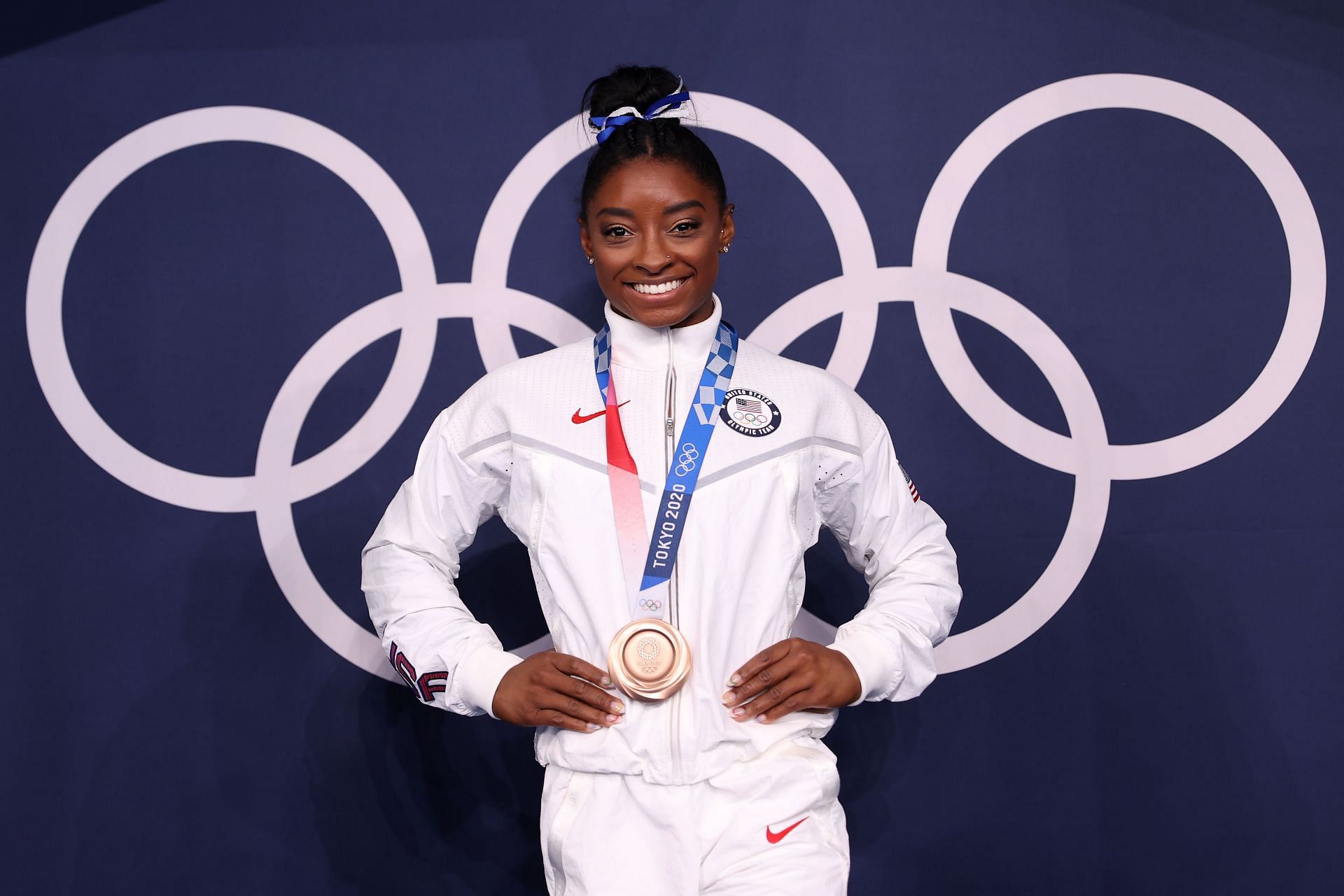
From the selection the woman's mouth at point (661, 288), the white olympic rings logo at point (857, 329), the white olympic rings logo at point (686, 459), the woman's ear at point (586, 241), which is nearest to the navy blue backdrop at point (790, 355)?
the white olympic rings logo at point (857, 329)

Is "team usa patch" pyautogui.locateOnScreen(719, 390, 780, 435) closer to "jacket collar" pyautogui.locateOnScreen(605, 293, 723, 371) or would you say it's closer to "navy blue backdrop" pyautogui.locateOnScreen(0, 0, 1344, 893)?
"jacket collar" pyautogui.locateOnScreen(605, 293, 723, 371)

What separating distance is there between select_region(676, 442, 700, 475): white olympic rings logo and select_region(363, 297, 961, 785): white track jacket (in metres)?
0.03

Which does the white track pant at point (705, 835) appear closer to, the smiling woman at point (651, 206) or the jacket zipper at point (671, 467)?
the jacket zipper at point (671, 467)

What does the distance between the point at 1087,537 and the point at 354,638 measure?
5.85 ft

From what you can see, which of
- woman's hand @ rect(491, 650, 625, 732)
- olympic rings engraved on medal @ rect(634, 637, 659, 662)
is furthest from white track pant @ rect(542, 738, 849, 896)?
olympic rings engraved on medal @ rect(634, 637, 659, 662)

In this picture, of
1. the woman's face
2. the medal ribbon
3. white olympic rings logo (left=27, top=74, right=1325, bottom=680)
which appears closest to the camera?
the medal ribbon

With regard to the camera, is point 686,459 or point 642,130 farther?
point 642,130

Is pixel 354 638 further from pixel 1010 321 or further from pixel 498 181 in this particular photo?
pixel 1010 321

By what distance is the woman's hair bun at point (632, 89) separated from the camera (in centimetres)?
204

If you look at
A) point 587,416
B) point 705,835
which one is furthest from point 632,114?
point 705,835

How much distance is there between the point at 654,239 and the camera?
196cm

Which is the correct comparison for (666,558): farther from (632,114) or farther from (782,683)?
(632,114)

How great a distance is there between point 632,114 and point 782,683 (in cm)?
105

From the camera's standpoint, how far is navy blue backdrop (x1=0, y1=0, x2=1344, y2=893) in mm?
2652
